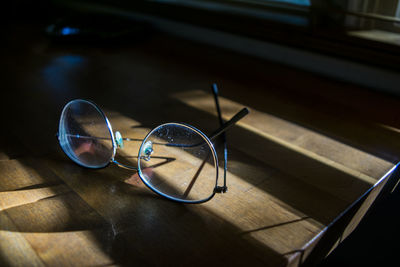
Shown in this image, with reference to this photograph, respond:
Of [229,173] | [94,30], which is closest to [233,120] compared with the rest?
[229,173]

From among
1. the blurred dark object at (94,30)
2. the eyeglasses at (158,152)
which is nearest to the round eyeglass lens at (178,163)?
the eyeglasses at (158,152)

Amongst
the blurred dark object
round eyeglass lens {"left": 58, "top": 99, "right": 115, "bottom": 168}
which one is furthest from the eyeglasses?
the blurred dark object

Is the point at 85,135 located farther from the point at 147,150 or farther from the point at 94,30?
the point at 94,30

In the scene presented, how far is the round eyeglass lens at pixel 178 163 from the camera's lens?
0.57 meters

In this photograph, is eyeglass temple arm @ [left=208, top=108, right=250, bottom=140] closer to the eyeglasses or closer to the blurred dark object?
the eyeglasses

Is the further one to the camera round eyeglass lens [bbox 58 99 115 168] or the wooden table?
round eyeglass lens [bbox 58 99 115 168]

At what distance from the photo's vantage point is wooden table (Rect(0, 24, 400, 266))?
495 millimetres

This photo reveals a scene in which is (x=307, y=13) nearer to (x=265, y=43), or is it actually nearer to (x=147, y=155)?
(x=265, y=43)

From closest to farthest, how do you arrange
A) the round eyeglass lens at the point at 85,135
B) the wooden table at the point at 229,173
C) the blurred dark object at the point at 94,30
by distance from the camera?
the wooden table at the point at 229,173
the round eyeglass lens at the point at 85,135
the blurred dark object at the point at 94,30

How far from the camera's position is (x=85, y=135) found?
670mm

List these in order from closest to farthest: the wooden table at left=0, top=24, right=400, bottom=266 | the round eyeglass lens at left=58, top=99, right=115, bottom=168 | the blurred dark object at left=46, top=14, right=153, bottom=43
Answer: the wooden table at left=0, top=24, right=400, bottom=266 < the round eyeglass lens at left=58, top=99, right=115, bottom=168 < the blurred dark object at left=46, top=14, right=153, bottom=43

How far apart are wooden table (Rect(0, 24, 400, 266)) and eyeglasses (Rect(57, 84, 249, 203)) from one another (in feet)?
0.08

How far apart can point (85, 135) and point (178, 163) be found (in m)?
0.19

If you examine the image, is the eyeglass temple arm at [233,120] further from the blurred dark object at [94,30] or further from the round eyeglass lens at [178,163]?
the blurred dark object at [94,30]
